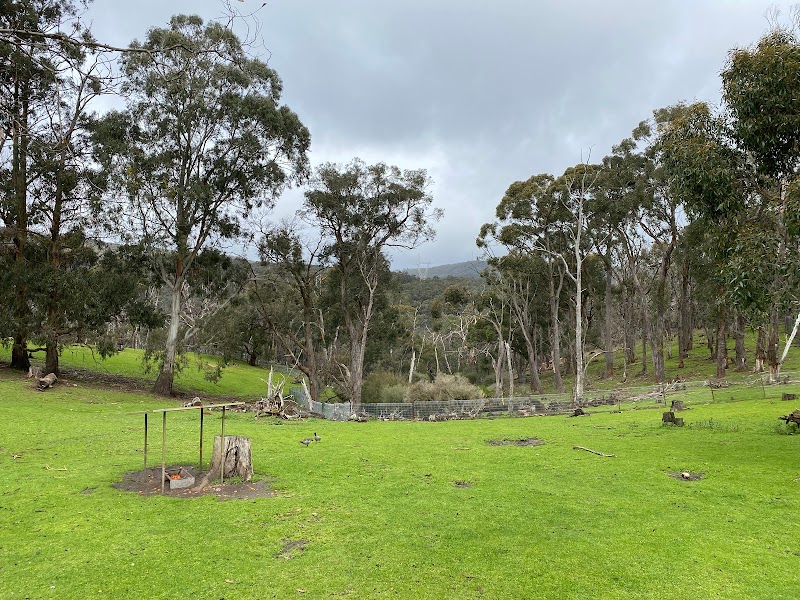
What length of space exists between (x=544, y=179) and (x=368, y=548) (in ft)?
100.0

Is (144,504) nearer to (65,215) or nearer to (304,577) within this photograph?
(304,577)

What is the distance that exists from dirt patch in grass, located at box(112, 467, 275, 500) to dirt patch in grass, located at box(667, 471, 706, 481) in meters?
6.64

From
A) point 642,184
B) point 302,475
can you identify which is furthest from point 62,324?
point 642,184

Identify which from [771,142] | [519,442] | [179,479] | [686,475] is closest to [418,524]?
[179,479]

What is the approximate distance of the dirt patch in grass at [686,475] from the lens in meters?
8.34

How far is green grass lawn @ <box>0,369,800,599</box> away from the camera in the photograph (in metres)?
4.71

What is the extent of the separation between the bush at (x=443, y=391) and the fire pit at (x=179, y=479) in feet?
60.4

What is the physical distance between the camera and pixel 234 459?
8148 millimetres

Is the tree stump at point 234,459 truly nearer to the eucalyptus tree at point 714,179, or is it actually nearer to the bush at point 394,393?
the eucalyptus tree at point 714,179

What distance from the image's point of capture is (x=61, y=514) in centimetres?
625

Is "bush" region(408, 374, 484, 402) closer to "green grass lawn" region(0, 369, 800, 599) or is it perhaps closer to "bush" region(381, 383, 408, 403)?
"bush" region(381, 383, 408, 403)

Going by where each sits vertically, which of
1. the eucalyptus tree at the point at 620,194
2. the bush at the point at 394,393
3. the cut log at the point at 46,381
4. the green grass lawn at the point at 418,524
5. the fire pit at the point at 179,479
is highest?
the eucalyptus tree at the point at 620,194

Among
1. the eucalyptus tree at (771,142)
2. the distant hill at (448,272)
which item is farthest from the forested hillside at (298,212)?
the distant hill at (448,272)

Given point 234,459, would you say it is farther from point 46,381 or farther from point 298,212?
point 298,212
